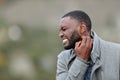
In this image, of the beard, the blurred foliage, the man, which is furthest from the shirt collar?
the blurred foliage

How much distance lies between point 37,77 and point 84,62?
15.7 metres

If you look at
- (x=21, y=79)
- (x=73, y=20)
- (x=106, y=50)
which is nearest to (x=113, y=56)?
(x=106, y=50)

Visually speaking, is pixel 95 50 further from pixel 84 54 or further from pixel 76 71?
pixel 76 71

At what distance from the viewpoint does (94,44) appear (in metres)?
5.20

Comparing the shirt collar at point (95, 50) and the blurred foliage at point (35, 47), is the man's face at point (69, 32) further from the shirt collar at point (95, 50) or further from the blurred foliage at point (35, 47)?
the blurred foliage at point (35, 47)

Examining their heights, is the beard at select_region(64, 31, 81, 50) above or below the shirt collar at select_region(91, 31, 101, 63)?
above

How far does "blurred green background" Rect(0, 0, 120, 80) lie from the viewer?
67.9 ft

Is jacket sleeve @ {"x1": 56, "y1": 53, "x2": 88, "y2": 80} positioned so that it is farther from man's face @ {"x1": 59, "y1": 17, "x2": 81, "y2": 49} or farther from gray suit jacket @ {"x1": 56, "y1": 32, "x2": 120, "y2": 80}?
man's face @ {"x1": 59, "y1": 17, "x2": 81, "y2": 49}

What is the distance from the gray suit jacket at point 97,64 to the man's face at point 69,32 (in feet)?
0.33

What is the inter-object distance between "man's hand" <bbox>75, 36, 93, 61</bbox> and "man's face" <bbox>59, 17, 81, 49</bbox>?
61 millimetres

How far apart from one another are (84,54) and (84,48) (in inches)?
1.7

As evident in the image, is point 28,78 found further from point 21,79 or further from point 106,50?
point 106,50

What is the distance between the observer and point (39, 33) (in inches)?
853

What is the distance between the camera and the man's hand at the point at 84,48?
5.17 metres
